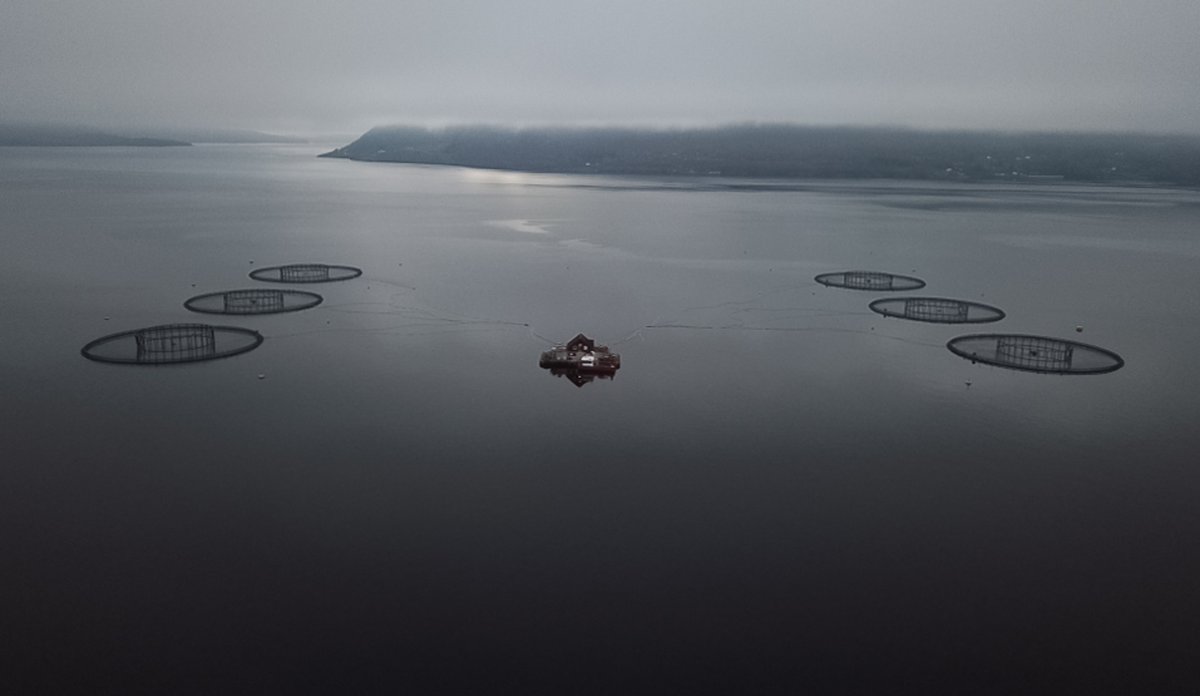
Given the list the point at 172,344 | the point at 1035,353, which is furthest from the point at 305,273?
the point at 1035,353

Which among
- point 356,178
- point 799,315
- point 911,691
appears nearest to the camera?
point 911,691

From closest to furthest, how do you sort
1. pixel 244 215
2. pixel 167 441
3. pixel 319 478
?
pixel 319 478 → pixel 167 441 → pixel 244 215

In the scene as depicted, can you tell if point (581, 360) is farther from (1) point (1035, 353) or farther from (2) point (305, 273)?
(2) point (305, 273)

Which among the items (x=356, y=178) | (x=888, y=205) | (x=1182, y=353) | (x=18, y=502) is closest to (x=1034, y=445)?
(x=1182, y=353)

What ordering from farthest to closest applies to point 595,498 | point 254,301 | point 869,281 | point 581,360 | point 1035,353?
point 869,281 < point 254,301 < point 1035,353 < point 581,360 < point 595,498

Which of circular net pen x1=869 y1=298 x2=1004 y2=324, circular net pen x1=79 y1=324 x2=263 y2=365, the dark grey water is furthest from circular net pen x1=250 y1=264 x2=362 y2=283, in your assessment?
circular net pen x1=869 y1=298 x2=1004 y2=324

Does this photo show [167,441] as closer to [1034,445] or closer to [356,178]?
[1034,445]
